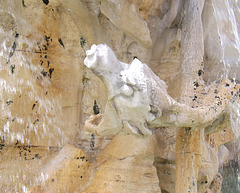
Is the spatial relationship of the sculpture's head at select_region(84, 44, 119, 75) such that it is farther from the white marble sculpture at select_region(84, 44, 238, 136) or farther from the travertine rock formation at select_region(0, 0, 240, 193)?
the travertine rock formation at select_region(0, 0, 240, 193)

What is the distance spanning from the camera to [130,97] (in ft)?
4.50

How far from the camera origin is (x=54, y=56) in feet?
7.39

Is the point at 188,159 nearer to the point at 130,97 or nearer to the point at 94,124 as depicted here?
the point at 94,124

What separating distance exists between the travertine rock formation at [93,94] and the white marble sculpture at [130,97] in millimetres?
509

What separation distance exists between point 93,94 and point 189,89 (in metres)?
0.74

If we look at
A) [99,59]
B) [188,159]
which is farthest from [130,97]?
[188,159]

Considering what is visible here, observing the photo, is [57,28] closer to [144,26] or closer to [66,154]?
[144,26]

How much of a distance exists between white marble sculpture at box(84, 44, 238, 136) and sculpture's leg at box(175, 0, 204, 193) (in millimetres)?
437

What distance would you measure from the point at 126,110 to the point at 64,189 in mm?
959

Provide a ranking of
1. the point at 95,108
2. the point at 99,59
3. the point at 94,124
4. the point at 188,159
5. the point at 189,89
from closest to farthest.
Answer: the point at 99,59 → the point at 94,124 → the point at 188,159 → the point at 189,89 → the point at 95,108

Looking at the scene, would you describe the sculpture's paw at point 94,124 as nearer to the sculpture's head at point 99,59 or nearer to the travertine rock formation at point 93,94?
the sculpture's head at point 99,59

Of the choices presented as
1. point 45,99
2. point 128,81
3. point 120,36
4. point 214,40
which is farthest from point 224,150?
point 128,81

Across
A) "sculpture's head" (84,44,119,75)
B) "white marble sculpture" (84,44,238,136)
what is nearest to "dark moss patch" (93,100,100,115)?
"white marble sculpture" (84,44,238,136)

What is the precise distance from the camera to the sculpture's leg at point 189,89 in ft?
6.33
